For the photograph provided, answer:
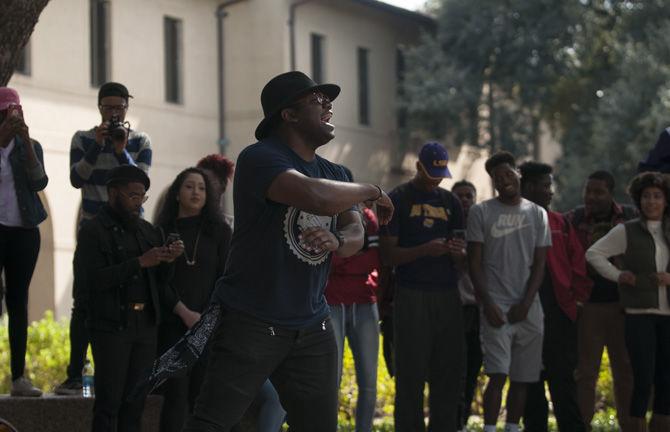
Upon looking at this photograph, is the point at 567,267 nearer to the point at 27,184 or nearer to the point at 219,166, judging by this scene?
the point at 219,166

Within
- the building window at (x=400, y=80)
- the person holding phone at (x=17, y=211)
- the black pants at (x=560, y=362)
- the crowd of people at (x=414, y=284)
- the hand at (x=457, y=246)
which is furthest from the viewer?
the building window at (x=400, y=80)

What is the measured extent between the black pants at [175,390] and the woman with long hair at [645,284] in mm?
3167

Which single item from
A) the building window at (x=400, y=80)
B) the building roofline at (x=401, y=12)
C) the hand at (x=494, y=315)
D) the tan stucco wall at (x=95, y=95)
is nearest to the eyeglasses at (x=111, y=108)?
the hand at (x=494, y=315)

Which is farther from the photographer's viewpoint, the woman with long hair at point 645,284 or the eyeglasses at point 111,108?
the woman with long hair at point 645,284

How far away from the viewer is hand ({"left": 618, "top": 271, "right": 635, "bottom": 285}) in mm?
10441

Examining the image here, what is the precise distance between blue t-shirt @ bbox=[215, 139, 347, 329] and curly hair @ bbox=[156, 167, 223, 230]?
10.1ft

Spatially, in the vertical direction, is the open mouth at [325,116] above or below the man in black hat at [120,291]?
above

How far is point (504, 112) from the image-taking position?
33156 mm

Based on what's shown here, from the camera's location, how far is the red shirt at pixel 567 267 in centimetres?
1122

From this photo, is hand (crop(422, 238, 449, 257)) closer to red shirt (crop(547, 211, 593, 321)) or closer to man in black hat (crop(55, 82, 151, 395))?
red shirt (crop(547, 211, 593, 321))

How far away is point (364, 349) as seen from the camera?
10.5 m

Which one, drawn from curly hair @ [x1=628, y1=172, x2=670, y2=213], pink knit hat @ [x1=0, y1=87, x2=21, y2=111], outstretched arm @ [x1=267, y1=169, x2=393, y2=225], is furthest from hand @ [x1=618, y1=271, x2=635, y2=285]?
pink knit hat @ [x1=0, y1=87, x2=21, y2=111]

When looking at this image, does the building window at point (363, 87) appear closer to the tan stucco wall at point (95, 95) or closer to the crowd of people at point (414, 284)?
the tan stucco wall at point (95, 95)

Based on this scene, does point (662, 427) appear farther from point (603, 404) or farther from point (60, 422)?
point (603, 404)
